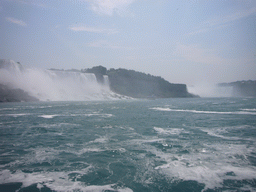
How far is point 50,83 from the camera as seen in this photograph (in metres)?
79.5

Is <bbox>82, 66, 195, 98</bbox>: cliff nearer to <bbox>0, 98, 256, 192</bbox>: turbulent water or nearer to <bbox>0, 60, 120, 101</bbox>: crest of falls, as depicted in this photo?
<bbox>0, 60, 120, 101</bbox>: crest of falls

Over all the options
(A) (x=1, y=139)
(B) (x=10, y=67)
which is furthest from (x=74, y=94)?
(A) (x=1, y=139)

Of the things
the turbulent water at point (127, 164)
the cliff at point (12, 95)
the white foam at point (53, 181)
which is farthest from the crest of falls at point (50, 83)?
the white foam at point (53, 181)

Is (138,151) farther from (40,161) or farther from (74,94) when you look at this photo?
(74,94)

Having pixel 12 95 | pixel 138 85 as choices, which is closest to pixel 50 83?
pixel 12 95

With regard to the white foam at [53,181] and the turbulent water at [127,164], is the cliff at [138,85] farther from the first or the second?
the white foam at [53,181]

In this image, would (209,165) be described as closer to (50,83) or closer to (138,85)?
(50,83)

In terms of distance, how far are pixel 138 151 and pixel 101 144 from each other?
2.81 m

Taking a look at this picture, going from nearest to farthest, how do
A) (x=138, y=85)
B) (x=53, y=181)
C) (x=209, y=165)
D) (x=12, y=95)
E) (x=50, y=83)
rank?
(x=53, y=181)
(x=209, y=165)
(x=12, y=95)
(x=50, y=83)
(x=138, y=85)

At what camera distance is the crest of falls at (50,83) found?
66.3m

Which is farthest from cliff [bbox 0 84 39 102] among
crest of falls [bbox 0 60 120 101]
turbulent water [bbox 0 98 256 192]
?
turbulent water [bbox 0 98 256 192]

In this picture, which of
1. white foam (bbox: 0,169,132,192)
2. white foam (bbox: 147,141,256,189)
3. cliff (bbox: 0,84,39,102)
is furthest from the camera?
cliff (bbox: 0,84,39,102)

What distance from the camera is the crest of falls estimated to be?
66.3 metres

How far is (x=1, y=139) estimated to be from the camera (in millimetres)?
13305
